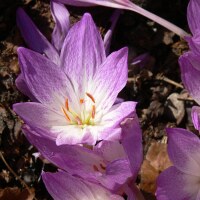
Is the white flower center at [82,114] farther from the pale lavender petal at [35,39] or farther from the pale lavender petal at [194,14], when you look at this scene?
the pale lavender petal at [194,14]

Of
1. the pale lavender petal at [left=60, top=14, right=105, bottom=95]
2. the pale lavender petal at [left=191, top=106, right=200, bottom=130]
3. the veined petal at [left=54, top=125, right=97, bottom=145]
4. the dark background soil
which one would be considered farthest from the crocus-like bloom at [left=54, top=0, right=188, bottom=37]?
the veined petal at [left=54, top=125, right=97, bottom=145]

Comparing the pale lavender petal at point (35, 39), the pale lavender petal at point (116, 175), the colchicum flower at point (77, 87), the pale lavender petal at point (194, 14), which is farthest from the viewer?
the pale lavender petal at point (35, 39)

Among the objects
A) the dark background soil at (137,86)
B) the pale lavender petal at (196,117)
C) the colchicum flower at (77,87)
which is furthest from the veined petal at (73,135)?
the dark background soil at (137,86)

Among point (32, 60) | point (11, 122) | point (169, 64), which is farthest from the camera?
point (169, 64)

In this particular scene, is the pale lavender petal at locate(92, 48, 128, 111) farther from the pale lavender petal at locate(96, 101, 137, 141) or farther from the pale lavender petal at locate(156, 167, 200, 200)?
the pale lavender petal at locate(156, 167, 200, 200)

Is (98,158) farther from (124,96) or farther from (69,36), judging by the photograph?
(124,96)

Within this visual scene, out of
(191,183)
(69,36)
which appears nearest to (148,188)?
(191,183)
